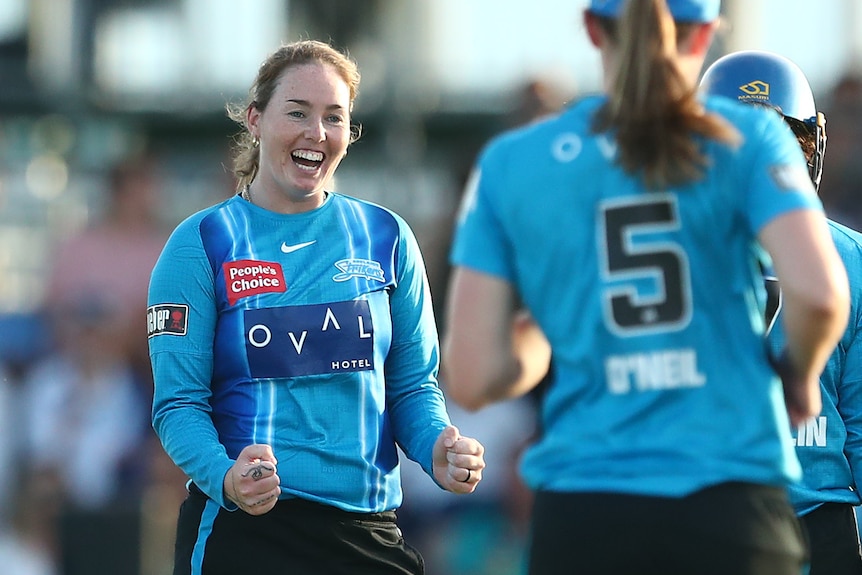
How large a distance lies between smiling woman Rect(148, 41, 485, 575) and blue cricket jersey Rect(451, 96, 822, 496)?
106 centimetres

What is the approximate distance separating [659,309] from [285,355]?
4.55 ft

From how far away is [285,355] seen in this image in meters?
3.88

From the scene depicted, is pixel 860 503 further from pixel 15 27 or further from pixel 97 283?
pixel 15 27

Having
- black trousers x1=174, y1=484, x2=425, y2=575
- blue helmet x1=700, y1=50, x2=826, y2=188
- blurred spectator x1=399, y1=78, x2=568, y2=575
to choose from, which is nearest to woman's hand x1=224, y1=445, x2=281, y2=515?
black trousers x1=174, y1=484, x2=425, y2=575

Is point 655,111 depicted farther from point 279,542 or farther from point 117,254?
point 117,254

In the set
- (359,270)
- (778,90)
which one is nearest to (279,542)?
(359,270)

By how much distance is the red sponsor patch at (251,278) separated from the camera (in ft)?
12.9

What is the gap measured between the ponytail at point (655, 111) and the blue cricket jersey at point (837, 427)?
1.13 meters

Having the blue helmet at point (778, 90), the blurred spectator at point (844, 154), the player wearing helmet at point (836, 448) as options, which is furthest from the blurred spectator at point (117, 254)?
the player wearing helmet at point (836, 448)

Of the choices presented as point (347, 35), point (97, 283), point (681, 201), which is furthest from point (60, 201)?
point (681, 201)

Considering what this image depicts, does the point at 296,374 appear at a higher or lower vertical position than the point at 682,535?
higher

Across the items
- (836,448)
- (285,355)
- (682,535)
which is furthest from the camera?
(285,355)

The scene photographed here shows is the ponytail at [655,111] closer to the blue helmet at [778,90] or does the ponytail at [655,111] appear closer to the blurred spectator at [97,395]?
the blue helmet at [778,90]

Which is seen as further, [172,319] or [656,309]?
[172,319]
